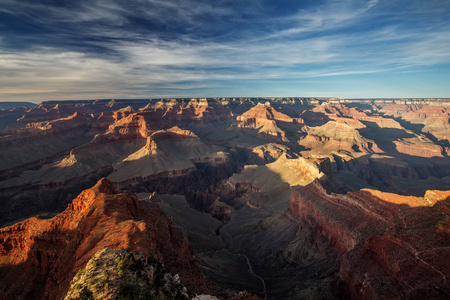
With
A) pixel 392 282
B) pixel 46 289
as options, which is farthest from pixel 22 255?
pixel 392 282

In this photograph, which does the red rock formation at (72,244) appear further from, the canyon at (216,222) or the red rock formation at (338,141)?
the red rock formation at (338,141)

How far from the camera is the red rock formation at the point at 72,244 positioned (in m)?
21.6

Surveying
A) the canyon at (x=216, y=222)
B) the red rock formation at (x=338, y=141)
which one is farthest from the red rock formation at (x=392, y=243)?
the red rock formation at (x=338, y=141)

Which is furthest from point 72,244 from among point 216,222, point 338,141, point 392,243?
point 338,141

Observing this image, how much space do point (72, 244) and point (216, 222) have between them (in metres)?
50.5

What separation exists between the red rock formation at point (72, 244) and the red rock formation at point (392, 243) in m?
19.8

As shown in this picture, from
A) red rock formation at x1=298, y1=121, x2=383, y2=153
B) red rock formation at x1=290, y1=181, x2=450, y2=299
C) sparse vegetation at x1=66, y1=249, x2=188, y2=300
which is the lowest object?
red rock formation at x1=298, y1=121, x2=383, y2=153

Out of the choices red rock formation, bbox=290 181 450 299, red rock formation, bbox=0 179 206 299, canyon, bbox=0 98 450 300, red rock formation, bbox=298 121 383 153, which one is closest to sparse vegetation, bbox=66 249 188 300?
canyon, bbox=0 98 450 300

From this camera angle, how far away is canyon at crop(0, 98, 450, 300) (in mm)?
24281

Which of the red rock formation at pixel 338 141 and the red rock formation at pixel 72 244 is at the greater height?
the red rock formation at pixel 72 244

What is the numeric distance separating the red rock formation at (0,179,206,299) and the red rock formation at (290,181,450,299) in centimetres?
1979

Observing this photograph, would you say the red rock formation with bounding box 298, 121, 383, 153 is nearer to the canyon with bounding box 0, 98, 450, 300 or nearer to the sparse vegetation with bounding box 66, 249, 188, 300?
the canyon with bounding box 0, 98, 450, 300

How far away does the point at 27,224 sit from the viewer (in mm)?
29484

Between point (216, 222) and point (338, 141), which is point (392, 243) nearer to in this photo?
point (216, 222)
